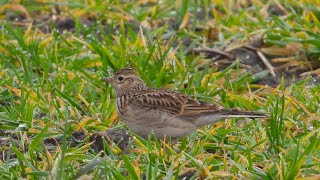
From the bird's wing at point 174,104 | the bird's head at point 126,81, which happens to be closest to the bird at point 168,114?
the bird's wing at point 174,104

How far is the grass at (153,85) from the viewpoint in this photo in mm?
6871

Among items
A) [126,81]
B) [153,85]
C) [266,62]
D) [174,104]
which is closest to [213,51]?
[266,62]

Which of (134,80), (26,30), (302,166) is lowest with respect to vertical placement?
(302,166)

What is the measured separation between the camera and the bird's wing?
7754 mm

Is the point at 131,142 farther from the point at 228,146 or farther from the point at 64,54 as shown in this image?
the point at 64,54

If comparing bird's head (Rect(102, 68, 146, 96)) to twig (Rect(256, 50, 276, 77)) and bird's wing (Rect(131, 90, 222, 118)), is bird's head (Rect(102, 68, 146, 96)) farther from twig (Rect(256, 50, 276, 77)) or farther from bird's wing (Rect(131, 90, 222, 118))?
twig (Rect(256, 50, 276, 77))

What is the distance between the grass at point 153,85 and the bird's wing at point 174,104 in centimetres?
20

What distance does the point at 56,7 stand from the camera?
11.4 meters

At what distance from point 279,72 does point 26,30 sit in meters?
2.67

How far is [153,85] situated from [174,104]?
1222mm

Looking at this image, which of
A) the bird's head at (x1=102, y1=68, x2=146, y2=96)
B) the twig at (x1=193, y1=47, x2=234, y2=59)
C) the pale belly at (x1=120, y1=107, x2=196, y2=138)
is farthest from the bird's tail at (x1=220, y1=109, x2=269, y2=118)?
the twig at (x1=193, y1=47, x2=234, y2=59)

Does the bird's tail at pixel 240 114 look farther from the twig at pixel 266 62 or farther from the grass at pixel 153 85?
the twig at pixel 266 62

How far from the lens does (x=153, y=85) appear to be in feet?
29.6

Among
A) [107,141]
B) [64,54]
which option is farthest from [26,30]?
[107,141]
